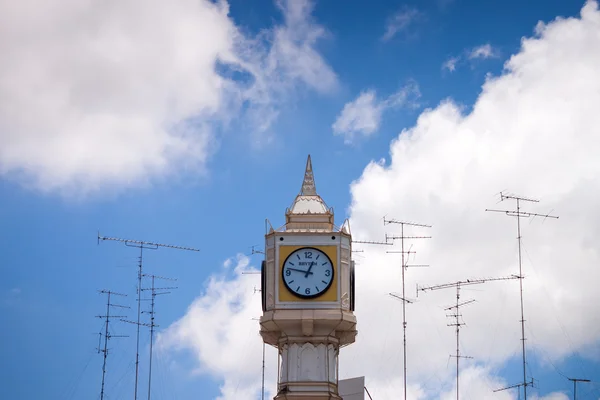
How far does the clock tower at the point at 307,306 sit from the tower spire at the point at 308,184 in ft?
13.4

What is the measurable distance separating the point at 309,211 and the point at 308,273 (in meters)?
4.08

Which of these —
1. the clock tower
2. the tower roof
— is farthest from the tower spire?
the clock tower

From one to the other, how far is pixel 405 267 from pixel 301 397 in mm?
13435

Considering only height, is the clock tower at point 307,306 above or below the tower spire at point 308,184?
below

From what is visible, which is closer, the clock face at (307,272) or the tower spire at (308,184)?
the clock face at (307,272)

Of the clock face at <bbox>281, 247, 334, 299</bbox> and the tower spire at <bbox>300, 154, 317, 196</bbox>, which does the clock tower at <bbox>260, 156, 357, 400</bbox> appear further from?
the tower spire at <bbox>300, 154, 317, 196</bbox>

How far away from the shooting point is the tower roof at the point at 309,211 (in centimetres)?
7562

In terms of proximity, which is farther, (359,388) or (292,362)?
(359,388)

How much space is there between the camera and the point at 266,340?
75562 mm

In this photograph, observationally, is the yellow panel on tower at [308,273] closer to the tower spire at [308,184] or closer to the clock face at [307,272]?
the clock face at [307,272]

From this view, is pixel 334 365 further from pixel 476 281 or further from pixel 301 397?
pixel 476 281

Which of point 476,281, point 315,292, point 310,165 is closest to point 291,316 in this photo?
point 315,292

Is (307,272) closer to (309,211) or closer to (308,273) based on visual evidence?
(308,273)

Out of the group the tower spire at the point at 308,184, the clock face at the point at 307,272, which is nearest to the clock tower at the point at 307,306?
the clock face at the point at 307,272
